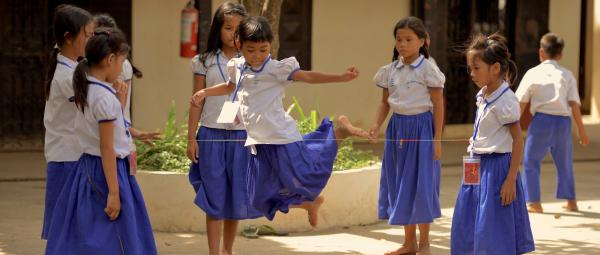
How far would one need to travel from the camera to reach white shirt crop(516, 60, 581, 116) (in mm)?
9438

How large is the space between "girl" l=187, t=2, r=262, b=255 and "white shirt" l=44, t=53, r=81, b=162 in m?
0.97

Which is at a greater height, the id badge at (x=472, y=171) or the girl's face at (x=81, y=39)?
the girl's face at (x=81, y=39)

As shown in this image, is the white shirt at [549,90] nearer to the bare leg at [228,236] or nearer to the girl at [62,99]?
the bare leg at [228,236]

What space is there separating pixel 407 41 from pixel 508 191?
51.3 inches

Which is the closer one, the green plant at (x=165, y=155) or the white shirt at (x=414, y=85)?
the white shirt at (x=414, y=85)

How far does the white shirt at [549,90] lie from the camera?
9438 millimetres

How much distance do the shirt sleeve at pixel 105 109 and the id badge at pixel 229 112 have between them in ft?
3.82

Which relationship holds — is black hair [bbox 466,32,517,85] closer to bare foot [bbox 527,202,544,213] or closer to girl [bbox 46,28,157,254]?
girl [bbox 46,28,157,254]

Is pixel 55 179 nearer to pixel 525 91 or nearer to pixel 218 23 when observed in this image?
pixel 218 23

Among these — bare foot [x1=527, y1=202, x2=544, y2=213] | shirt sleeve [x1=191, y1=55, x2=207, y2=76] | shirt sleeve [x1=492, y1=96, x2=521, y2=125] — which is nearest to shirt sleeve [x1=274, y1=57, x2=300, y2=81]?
shirt sleeve [x1=191, y1=55, x2=207, y2=76]

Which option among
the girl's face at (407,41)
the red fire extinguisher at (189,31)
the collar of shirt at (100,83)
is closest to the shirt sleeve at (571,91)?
the girl's face at (407,41)

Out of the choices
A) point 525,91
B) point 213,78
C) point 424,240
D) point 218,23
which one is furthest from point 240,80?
point 525,91

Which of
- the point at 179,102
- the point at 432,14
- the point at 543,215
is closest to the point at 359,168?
the point at 543,215

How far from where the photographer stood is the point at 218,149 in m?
6.69
